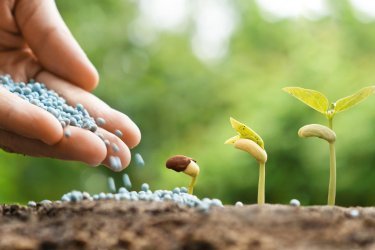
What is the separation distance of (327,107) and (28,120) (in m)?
0.48

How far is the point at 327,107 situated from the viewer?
97 cm

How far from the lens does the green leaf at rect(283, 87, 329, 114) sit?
3.05 ft

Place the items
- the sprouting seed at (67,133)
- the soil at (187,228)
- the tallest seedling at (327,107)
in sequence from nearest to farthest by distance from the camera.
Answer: the soil at (187,228)
the tallest seedling at (327,107)
the sprouting seed at (67,133)

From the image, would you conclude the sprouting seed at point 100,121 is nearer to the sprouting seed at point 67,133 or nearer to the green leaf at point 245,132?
the sprouting seed at point 67,133

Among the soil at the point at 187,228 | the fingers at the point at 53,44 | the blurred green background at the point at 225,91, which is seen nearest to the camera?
the soil at the point at 187,228

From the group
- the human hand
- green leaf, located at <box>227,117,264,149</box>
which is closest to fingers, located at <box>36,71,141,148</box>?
the human hand

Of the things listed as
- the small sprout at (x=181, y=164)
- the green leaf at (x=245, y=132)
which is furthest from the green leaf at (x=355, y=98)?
the small sprout at (x=181, y=164)

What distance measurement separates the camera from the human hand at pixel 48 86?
102 cm

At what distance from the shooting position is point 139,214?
766mm

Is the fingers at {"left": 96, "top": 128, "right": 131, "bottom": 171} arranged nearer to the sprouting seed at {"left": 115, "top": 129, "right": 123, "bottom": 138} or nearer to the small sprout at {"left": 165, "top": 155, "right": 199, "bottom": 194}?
the sprouting seed at {"left": 115, "top": 129, "right": 123, "bottom": 138}

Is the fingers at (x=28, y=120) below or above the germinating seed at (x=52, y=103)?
below

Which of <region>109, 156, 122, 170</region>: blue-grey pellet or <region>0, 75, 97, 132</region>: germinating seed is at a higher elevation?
<region>0, 75, 97, 132</region>: germinating seed

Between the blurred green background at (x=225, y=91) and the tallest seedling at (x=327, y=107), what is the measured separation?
2.78m

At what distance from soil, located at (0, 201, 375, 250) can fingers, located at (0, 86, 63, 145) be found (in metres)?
0.21
